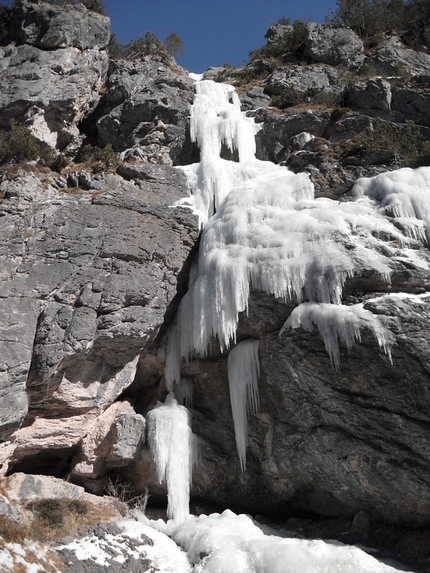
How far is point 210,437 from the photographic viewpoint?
43.2 ft

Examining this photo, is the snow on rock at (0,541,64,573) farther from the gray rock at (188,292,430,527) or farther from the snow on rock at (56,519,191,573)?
the gray rock at (188,292,430,527)

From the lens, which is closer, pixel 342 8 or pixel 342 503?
pixel 342 503

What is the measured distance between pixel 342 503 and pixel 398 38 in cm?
2385

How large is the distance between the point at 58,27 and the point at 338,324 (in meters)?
18.1

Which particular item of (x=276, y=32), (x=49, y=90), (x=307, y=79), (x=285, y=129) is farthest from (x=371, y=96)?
(x=276, y=32)

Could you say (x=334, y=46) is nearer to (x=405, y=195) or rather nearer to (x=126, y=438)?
(x=405, y=195)

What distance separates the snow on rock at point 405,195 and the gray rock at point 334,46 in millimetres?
12516

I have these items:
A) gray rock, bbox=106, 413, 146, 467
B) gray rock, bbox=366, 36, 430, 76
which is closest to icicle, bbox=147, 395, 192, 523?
gray rock, bbox=106, 413, 146, 467

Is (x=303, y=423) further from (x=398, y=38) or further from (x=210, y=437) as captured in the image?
(x=398, y=38)

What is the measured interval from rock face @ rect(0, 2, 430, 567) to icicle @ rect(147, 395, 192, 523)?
39cm

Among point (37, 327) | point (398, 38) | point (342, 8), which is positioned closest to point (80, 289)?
point (37, 327)

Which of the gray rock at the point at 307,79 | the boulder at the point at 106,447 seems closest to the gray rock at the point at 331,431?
the boulder at the point at 106,447

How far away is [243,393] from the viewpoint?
12492 mm

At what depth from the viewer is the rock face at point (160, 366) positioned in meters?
10.9
